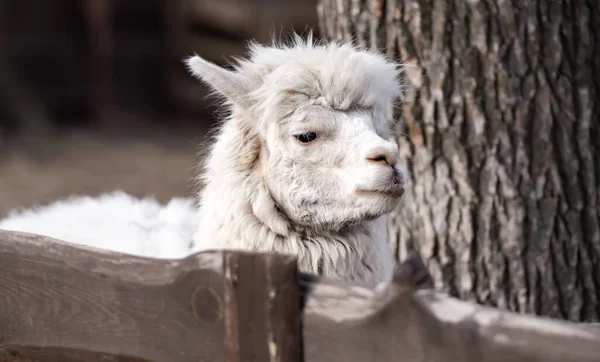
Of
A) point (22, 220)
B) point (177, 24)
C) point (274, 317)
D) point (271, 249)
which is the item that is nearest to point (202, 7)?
point (177, 24)

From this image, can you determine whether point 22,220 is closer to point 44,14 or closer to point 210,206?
point 210,206

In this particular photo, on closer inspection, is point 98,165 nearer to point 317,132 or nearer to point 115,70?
point 115,70

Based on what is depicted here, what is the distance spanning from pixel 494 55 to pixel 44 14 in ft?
35.0

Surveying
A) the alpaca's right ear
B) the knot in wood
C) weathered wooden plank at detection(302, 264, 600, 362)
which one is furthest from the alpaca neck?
weathered wooden plank at detection(302, 264, 600, 362)

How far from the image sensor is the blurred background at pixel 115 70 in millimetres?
12227

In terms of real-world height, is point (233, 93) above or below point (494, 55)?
below

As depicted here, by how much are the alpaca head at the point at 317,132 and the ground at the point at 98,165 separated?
242 inches

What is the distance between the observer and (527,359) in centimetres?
190

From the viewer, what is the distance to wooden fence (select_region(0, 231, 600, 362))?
1.97 m

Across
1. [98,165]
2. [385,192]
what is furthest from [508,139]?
[98,165]

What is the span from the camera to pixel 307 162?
3.38m

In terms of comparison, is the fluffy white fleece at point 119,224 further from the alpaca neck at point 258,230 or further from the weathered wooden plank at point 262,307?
the weathered wooden plank at point 262,307

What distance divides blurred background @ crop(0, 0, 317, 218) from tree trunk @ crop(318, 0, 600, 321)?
7.62 meters

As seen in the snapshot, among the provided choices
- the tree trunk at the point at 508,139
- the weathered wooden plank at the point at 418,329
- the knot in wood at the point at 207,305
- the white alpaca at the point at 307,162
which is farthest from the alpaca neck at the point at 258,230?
the weathered wooden plank at the point at 418,329
